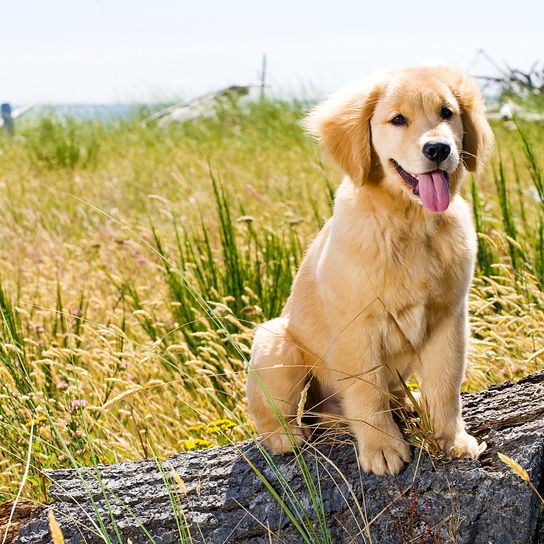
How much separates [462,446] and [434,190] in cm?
Result: 72

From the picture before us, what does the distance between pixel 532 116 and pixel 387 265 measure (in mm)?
8638

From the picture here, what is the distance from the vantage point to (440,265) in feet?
8.36

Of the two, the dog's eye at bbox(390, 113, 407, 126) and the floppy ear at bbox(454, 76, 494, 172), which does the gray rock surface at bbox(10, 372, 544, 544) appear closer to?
the floppy ear at bbox(454, 76, 494, 172)

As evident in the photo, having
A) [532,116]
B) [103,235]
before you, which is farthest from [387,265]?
[532,116]

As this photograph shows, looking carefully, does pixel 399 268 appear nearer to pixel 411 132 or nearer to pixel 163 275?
pixel 411 132

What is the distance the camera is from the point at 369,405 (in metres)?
2.57

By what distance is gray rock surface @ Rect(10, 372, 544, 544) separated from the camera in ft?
7.70

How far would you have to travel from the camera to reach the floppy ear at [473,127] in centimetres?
275

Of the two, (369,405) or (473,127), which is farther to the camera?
(473,127)

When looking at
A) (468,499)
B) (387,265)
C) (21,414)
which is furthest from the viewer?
(21,414)

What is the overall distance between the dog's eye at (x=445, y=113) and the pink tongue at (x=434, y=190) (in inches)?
8.2

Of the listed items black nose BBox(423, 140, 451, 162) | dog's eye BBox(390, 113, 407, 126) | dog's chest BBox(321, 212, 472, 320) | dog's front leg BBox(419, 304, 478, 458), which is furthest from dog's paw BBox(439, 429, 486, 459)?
dog's eye BBox(390, 113, 407, 126)

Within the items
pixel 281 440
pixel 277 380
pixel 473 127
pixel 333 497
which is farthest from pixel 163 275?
pixel 333 497

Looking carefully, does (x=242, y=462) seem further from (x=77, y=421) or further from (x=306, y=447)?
(x=77, y=421)
